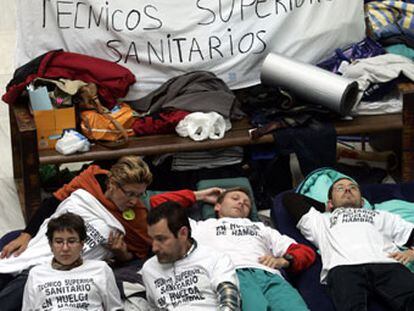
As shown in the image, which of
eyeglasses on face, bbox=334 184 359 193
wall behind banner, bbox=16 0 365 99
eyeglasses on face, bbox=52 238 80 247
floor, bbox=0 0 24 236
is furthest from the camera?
wall behind banner, bbox=16 0 365 99

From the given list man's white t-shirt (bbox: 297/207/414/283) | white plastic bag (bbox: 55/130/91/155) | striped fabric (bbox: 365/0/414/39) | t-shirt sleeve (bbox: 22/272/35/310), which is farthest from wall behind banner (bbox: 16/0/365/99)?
t-shirt sleeve (bbox: 22/272/35/310)

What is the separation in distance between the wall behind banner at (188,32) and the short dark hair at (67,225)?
160 cm

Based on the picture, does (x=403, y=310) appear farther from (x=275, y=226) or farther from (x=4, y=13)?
(x=4, y=13)

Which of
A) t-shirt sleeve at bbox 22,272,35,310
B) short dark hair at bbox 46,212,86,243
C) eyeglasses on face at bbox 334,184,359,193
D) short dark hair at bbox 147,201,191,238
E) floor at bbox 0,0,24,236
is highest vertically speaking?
short dark hair at bbox 147,201,191,238

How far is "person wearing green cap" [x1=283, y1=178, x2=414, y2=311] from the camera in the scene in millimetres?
3664

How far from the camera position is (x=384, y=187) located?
14.9 feet

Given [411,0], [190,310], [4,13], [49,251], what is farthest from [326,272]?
[4,13]

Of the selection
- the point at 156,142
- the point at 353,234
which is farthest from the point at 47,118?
the point at 353,234

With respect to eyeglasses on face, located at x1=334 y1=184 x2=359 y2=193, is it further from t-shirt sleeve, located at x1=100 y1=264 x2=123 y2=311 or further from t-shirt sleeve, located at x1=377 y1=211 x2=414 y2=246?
t-shirt sleeve, located at x1=100 y1=264 x2=123 y2=311

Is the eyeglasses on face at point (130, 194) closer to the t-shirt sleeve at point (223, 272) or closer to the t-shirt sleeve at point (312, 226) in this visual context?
the t-shirt sleeve at point (223, 272)

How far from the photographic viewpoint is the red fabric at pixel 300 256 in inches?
153

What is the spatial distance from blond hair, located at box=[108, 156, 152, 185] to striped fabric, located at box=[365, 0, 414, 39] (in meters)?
1.95

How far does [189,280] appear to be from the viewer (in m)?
3.52

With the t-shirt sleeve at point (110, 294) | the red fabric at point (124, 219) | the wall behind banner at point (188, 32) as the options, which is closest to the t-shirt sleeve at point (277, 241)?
the red fabric at point (124, 219)
